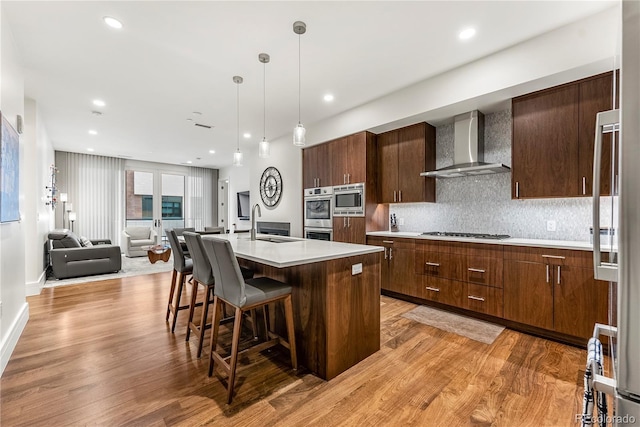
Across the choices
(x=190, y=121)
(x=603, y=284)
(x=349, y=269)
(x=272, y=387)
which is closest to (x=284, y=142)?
(x=190, y=121)

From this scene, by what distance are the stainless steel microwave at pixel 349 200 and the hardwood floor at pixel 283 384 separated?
185cm

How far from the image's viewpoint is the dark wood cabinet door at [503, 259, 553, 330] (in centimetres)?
259

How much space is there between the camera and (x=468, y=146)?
3.37 m

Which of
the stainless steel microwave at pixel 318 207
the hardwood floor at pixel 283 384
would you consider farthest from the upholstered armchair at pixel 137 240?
the hardwood floor at pixel 283 384

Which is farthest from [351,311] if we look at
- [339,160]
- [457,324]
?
[339,160]

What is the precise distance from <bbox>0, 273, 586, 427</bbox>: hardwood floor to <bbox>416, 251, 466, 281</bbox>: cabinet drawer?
2.34 feet

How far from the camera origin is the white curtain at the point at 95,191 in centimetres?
729

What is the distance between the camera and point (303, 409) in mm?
1699

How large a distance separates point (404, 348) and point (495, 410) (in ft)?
2.72

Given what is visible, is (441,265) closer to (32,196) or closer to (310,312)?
(310,312)

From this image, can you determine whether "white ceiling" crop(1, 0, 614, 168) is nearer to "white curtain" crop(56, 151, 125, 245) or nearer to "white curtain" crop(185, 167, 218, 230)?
"white curtain" crop(56, 151, 125, 245)

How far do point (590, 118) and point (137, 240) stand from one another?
9.11 meters

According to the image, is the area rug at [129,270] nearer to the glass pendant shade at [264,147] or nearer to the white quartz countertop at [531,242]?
the glass pendant shade at [264,147]

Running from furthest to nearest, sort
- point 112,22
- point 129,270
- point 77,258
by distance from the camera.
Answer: point 129,270 → point 77,258 → point 112,22
